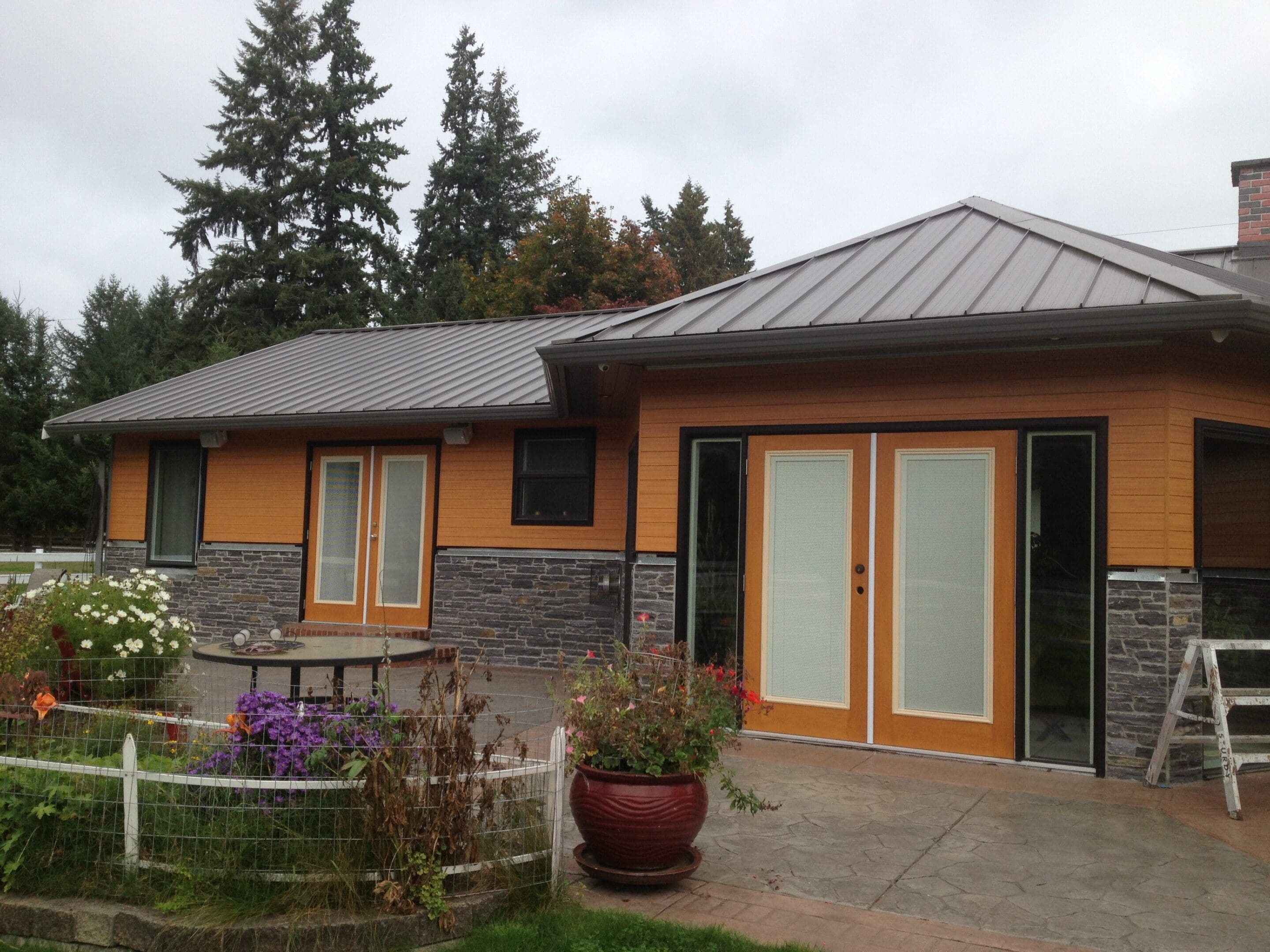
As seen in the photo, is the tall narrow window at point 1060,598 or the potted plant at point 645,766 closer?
the potted plant at point 645,766

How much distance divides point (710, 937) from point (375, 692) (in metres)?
1.71

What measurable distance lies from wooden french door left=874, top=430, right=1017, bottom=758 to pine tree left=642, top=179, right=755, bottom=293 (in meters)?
30.6

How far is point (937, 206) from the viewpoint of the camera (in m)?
9.57

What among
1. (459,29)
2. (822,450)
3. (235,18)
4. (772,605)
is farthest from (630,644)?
(459,29)

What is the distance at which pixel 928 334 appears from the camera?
264 inches

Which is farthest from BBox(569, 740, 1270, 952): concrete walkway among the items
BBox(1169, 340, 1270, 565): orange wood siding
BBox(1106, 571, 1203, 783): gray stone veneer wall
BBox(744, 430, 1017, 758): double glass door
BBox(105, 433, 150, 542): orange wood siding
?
BBox(105, 433, 150, 542): orange wood siding

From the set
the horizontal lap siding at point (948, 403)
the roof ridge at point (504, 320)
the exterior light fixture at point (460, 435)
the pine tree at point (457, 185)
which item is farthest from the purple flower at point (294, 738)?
the pine tree at point (457, 185)

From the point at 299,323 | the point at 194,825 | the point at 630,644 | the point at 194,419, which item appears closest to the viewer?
the point at 194,825

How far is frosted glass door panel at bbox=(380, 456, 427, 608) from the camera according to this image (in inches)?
477

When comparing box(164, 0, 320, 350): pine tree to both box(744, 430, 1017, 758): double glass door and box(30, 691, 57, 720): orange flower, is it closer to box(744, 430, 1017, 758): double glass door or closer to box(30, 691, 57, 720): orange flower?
box(744, 430, 1017, 758): double glass door

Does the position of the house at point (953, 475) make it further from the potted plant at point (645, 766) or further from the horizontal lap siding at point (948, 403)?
the potted plant at point (645, 766)

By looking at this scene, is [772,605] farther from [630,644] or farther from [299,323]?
[299,323]

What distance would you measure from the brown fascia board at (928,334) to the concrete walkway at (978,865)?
111 inches

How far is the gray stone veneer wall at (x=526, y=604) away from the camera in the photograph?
36.2ft
